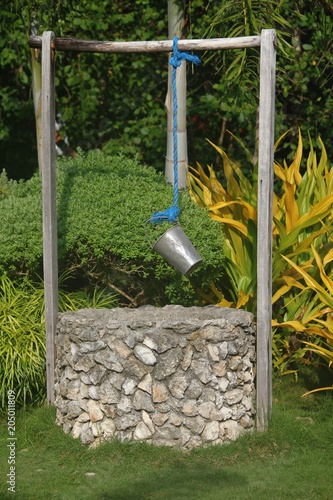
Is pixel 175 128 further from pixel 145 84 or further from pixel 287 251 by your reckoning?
pixel 145 84

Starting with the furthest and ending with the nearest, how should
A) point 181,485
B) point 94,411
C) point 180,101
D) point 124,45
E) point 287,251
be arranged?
point 180,101 → point 287,251 → point 124,45 → point 94,411 → point 181,485

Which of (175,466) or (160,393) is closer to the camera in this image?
(175,466)

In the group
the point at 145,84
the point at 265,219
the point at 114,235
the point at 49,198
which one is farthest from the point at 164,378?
the point at 145,84

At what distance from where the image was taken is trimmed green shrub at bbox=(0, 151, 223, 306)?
6.65 metres

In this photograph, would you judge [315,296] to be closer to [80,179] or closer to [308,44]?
[80,179]

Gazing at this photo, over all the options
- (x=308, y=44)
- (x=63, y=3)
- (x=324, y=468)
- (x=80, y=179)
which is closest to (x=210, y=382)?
(x=324, y=468)

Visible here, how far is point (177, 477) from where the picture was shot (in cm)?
545

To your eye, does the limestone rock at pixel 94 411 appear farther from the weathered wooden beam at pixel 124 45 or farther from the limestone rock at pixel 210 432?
the weathered wooden beam at pixel 124 45

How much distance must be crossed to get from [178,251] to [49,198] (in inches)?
35.9

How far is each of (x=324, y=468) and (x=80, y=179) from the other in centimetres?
285

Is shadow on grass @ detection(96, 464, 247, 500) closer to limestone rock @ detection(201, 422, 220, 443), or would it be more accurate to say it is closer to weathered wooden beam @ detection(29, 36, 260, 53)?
limestone rock @ detection(201, 422, 220, 443)

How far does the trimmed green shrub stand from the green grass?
1160 millimetres

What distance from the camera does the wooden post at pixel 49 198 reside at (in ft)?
20.2

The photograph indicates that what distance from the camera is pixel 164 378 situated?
579 centimetres
